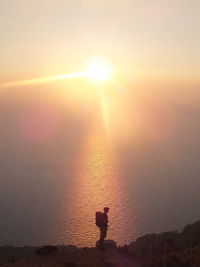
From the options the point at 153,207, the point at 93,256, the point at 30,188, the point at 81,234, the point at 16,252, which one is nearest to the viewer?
the point at 93,256

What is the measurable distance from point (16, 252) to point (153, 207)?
39.9 m

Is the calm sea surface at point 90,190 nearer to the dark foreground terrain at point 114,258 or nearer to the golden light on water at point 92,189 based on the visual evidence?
the golden light on water at point 92,189

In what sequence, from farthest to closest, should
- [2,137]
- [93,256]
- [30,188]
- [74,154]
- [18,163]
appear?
[2,137] < [74,154] < [18,163] < [30,188] < [93,256]

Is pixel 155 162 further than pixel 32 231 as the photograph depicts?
Yes

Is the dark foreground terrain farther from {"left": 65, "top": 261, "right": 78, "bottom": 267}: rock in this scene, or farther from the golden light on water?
the golden light on water

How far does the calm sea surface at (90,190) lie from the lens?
2318 inches

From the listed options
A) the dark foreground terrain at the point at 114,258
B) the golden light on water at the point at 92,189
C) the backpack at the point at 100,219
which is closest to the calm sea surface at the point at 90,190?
the golden light on water at the point at 92,189

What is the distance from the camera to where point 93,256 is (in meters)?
16.6

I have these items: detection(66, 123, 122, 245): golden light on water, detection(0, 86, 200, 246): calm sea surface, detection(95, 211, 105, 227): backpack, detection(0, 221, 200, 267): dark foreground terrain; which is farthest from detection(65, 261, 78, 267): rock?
detection(66, 123, 122, 245): golden light on water

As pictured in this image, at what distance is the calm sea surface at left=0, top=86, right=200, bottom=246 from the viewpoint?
58875 millimetres

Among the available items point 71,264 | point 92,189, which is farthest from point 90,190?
point 71,264

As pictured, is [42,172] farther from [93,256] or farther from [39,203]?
[93,256]

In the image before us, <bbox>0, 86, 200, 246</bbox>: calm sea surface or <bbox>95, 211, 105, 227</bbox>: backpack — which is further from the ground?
<bbox>0, 86, 200, 246</bbox>: calm sea surface

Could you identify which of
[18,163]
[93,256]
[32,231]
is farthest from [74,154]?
[93,256]
